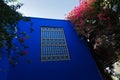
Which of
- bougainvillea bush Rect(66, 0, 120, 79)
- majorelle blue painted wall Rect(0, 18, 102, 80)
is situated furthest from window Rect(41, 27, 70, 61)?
bougainvillea bush Rect(66, 0, 120, 79)

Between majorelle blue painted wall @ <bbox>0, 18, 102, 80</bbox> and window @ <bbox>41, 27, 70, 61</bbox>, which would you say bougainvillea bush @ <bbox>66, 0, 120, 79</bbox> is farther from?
window @ <bbox>41, 27, 70, 61</bbox>

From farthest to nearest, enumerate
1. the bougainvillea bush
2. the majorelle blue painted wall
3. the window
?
the window → the bougainvillea bush → the majorelle blue painted wall

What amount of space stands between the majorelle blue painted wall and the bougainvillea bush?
27.8 inches

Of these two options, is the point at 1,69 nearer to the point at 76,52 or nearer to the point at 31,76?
the point at 31,76

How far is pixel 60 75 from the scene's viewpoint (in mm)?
9664

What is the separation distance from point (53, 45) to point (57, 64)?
1.37 meters

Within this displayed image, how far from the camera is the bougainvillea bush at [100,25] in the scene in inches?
381

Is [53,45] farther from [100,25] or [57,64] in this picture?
[100,25]

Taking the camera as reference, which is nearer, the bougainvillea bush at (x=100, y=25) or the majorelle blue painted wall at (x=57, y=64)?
the majorelle blue painted wall at (x=57, y=64)

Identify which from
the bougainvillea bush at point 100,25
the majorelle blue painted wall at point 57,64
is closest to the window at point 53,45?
the majorelle blue painted wall at point 57,64

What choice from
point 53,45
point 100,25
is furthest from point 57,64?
point 100,25

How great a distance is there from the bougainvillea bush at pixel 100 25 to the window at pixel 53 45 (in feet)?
4.29

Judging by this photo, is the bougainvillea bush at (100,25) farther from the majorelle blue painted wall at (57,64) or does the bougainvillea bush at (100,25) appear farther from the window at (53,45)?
the window at (53,45)

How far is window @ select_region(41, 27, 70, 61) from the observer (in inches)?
409
